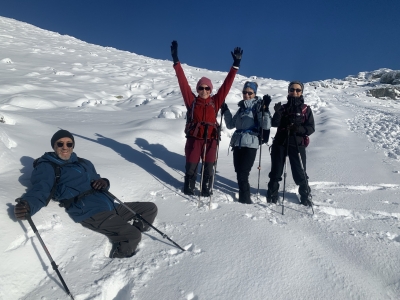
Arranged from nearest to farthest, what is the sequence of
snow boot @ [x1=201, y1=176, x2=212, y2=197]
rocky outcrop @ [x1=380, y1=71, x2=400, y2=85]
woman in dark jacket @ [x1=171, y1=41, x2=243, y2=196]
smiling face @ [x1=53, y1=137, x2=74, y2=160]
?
1. smiling face @ [x1=53, y1=137, x2=74, y2=160]
2. woman in dark jacket @ [x1=171, y1=41, x2=243, y2=196]
3. snow boot @ [x1=201, y1=176, x2=212, y2=197]
4. rocky outcrop @ [x1=380, y1=71, x2=400, y2=85]

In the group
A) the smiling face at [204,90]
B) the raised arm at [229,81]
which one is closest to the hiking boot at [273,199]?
the raised arm at [229,81]

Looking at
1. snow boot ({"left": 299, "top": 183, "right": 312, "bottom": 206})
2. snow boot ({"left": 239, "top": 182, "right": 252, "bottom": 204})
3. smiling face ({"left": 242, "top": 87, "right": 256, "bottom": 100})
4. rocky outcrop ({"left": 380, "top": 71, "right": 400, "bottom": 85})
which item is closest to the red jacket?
smiling face ({"left": 242, "top": 87, "right": 256, "bottom": 100})

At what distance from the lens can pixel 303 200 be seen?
4.26 meters

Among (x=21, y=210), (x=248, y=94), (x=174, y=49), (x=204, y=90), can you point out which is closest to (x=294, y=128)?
(x=248, y=94)

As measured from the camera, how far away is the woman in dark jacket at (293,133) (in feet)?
13.7

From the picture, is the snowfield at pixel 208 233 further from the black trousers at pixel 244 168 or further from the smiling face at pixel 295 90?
the smiling face at pixel 295 90

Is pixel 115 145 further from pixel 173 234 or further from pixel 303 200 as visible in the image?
pixel 303 200

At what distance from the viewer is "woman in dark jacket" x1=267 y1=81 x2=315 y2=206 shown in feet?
13.7

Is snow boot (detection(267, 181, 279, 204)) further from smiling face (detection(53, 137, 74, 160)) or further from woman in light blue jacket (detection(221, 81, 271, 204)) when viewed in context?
smiling face (detection(53, 137, 74, 160))

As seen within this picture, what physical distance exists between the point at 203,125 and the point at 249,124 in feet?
A: 2.41

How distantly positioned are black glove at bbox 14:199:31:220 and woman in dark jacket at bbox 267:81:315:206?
3307 mm

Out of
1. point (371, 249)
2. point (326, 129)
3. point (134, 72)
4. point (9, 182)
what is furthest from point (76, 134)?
point (134, 72)

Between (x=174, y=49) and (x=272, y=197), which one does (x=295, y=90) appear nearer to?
(x=272, y=197)

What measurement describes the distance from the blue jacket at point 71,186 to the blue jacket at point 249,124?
213cm
